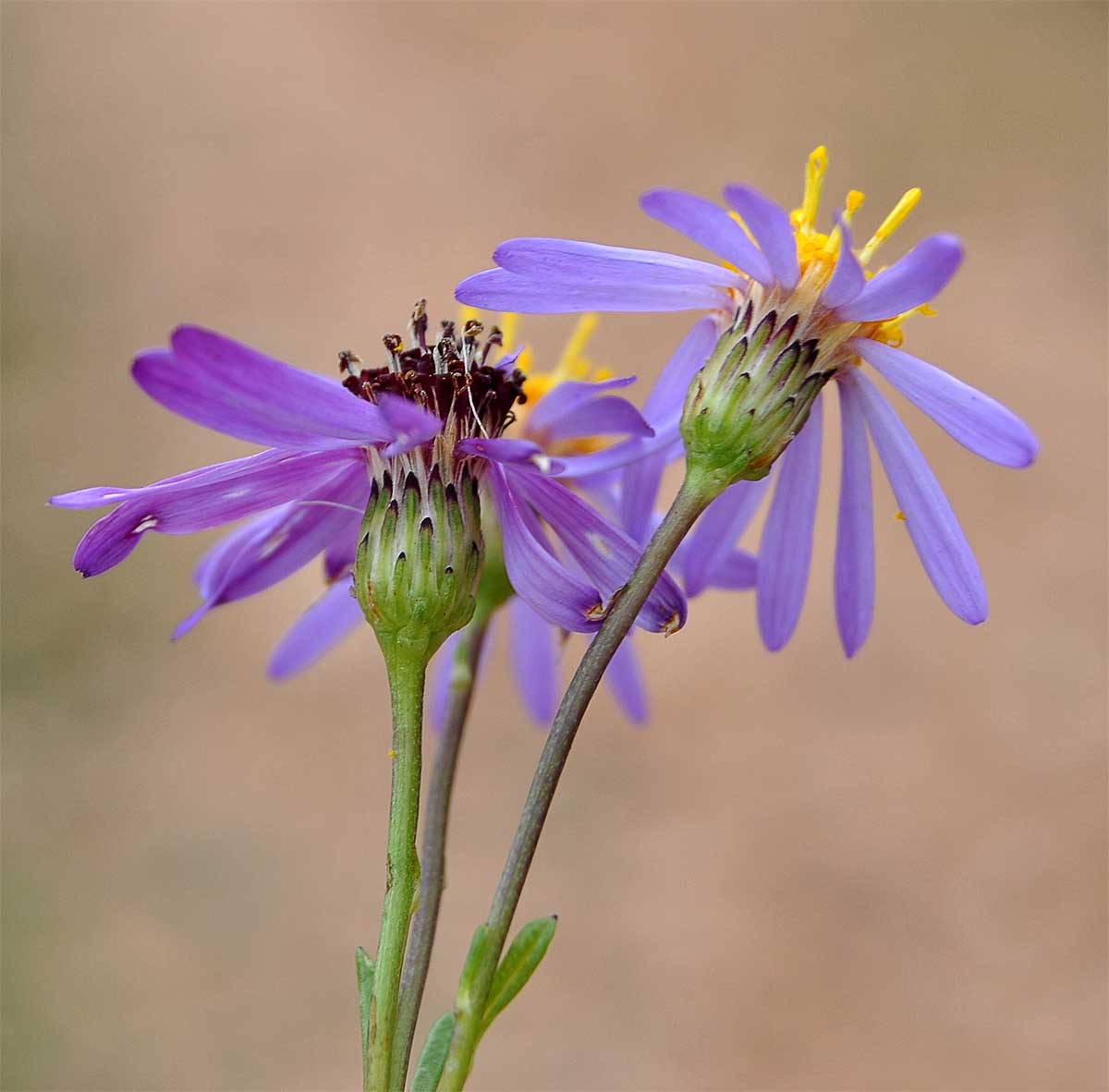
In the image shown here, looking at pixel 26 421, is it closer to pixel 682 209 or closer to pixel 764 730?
pixel 764 730

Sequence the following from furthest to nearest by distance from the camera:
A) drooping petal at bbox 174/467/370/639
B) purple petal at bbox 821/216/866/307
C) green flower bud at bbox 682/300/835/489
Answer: drooping petal at bbox 174/467/370/639 → green flower bud at bbox 682/300/835/489 → purple petal at bbox 821/216/866/307

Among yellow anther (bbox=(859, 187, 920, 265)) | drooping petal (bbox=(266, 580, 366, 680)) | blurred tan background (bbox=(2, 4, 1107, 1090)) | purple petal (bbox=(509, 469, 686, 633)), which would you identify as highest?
blurred tan background (bbox=(2, 4, 1107, 1090))

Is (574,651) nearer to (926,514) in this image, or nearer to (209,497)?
(926,514)

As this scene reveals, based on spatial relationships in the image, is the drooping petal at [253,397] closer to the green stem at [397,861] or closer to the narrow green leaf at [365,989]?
the green stem at [397,861]

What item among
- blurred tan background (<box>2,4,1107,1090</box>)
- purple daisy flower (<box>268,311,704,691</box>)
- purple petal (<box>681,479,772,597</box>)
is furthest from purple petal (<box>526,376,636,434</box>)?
blurred tan background (<box>2,4,1107,1090</box>)

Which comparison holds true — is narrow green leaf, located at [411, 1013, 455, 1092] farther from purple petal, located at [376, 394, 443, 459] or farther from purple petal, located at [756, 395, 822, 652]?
purple petal, located at [756, 395, 822, 652]

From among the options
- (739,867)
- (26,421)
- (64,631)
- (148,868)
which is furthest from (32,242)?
(739,867)

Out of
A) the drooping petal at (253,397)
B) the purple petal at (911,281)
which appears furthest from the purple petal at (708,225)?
the drooping petal at (253,397)
